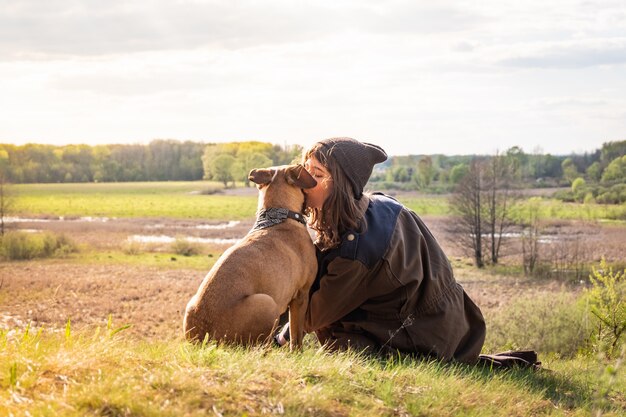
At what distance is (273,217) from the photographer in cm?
624

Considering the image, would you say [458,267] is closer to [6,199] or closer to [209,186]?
[6,199]

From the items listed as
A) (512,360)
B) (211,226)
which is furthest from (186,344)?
(211,226)

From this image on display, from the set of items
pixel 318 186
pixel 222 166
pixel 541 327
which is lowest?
pixel 541 327

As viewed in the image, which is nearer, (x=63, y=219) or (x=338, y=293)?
(x=338, y=293)

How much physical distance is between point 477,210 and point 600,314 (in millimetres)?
41379

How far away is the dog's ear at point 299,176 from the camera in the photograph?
639cm

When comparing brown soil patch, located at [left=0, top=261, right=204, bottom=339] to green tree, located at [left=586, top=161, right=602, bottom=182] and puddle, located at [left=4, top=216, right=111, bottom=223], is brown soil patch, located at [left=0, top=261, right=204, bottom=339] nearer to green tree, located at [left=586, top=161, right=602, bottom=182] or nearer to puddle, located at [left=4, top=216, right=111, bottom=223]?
puddle, located at [left=4, top=216, right=111, bottom=223]

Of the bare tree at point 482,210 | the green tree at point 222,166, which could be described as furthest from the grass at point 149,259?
the green tree at point 222,166

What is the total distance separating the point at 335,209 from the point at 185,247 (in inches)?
1634

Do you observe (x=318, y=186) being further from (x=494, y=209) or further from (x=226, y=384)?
(x=494, y=209)

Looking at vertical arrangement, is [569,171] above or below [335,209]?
above

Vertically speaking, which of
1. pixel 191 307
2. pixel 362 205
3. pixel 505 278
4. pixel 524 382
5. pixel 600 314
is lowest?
pixel 505 278

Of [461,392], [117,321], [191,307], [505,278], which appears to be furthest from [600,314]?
[505,278]

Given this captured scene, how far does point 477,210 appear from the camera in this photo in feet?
184
